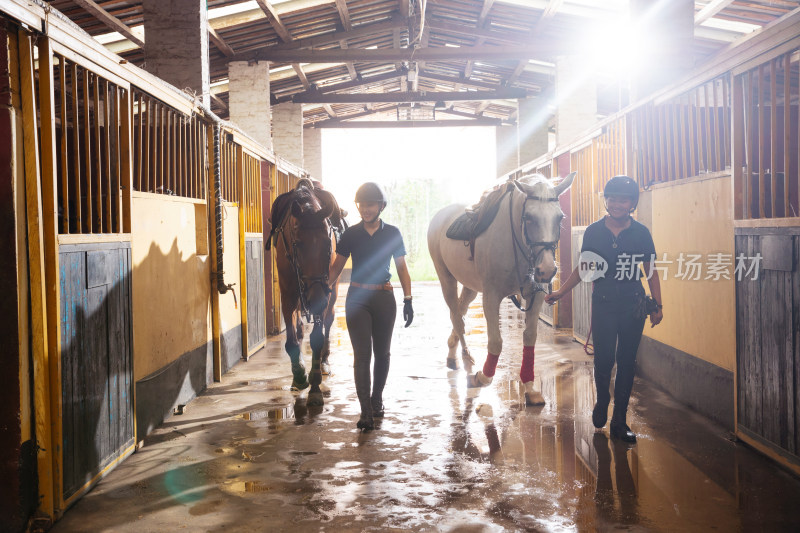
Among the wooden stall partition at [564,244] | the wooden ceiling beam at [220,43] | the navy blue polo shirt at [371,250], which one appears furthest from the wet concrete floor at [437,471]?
the wooden ceiling beam at [220,43]

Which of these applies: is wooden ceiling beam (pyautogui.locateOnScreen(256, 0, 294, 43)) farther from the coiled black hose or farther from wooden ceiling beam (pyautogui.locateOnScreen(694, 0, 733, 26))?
wooden ceiling beam (pyautogui.locateOnScreen(694, 0, 733, 26))

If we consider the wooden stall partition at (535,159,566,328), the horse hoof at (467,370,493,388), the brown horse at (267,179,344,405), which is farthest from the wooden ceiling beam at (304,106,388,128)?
the horse hoof at (467,370,493,388)

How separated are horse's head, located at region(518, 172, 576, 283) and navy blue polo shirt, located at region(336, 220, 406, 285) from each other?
103cm

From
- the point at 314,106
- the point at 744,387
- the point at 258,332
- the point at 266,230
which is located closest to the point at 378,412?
the point at 744,387

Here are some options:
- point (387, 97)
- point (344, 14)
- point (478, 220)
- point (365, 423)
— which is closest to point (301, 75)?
point (387, 97)

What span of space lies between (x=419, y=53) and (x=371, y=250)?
9.70 meters

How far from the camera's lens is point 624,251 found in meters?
4.20

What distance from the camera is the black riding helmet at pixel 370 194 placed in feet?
15.1

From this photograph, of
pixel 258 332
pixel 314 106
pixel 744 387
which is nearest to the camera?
pixel 744 387

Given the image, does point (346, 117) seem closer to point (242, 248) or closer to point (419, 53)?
point (419, 53)

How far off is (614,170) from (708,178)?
7.30ft

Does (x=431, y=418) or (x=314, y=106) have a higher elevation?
(x=314, y=106)

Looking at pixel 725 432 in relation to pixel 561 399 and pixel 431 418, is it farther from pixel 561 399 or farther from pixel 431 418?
pixel 431 418

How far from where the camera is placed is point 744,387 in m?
4.16
